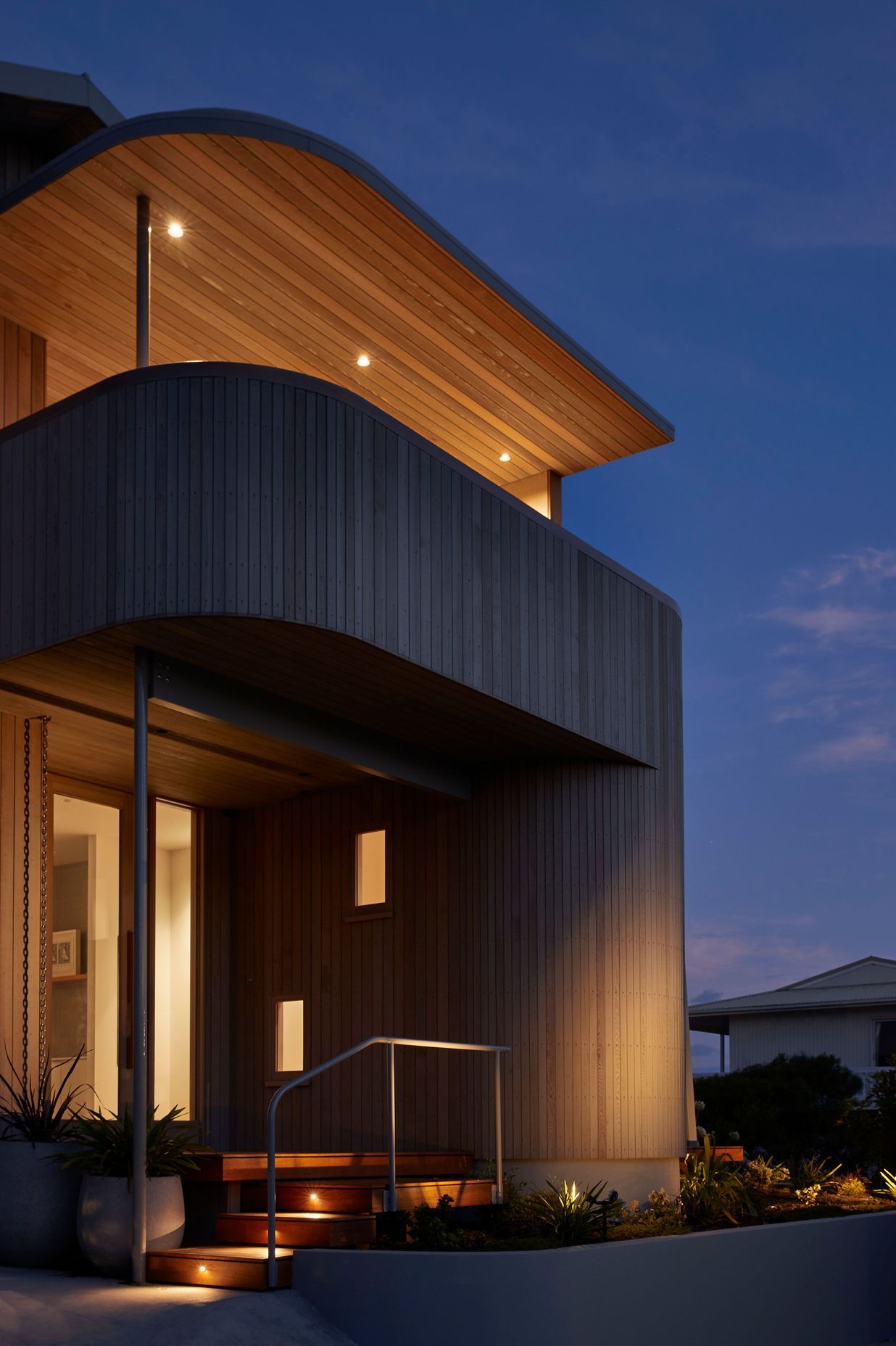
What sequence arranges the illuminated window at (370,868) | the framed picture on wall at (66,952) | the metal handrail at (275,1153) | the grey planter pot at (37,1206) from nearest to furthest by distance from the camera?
the metal handrail at (275,1153), the grey planter pot at (37,1206), the framed picture on wall at (66,952), the illuminated window at (370,868)

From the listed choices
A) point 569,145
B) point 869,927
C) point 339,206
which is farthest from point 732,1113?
point 569,145

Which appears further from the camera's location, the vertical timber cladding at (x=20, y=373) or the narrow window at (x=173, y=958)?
the narrow window at (x=173, y=958)

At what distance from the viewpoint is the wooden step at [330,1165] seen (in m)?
9.41

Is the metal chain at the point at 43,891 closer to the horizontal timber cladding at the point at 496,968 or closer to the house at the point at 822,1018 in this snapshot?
the horizontal timber cladding at the point at 496,968

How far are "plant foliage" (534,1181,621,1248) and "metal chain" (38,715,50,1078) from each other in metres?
A: 3.82

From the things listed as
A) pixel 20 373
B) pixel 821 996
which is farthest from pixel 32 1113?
pixel 821 996

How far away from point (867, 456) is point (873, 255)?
1577 inches

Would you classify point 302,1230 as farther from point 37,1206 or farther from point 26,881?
point 26,881

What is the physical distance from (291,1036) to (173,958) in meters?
1.29

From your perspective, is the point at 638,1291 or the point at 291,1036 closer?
the point at 638,1291

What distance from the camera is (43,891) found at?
11.1 metres

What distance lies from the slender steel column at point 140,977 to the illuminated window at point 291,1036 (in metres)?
4.31

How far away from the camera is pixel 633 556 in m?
97.8

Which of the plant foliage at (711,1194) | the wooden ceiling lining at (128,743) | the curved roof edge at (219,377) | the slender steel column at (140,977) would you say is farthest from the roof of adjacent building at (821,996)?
the slender steel column at (140,977)
